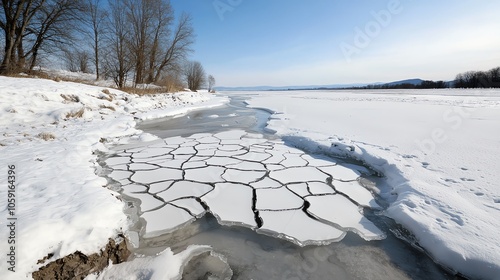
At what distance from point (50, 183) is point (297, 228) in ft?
7.11

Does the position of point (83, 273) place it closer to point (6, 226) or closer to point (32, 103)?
point (6, 226)

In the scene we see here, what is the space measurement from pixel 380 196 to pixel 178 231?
203 cm

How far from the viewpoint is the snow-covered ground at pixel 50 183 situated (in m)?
1.26

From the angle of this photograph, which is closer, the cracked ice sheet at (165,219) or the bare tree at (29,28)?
the cracked ice sheet at (165,219)

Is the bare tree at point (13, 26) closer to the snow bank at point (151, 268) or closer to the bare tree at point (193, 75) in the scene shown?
the snow bank at point (151, 268)

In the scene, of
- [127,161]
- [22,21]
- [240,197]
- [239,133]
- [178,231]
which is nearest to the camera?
[178,231]

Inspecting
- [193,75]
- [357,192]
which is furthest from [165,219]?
[193,75]

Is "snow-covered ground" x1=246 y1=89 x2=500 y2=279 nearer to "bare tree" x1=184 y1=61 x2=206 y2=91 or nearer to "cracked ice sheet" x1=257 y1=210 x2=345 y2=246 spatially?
"cracked ice sheet" x1=257 y1=210 x2=345 y2=246

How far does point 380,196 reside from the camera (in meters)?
2.45

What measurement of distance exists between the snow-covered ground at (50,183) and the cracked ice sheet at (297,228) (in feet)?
3.63

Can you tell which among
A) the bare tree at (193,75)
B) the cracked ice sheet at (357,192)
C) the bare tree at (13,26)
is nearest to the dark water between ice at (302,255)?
the cracked ice sheet at (357,192)

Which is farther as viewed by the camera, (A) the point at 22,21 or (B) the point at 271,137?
(A) the point at 22,21

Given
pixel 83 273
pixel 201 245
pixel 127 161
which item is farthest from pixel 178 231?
→ pixel 127 161

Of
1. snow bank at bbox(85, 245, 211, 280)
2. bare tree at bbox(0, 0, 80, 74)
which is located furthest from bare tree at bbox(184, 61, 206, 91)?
snow bank at bbox(85, 245, 211, 280)
